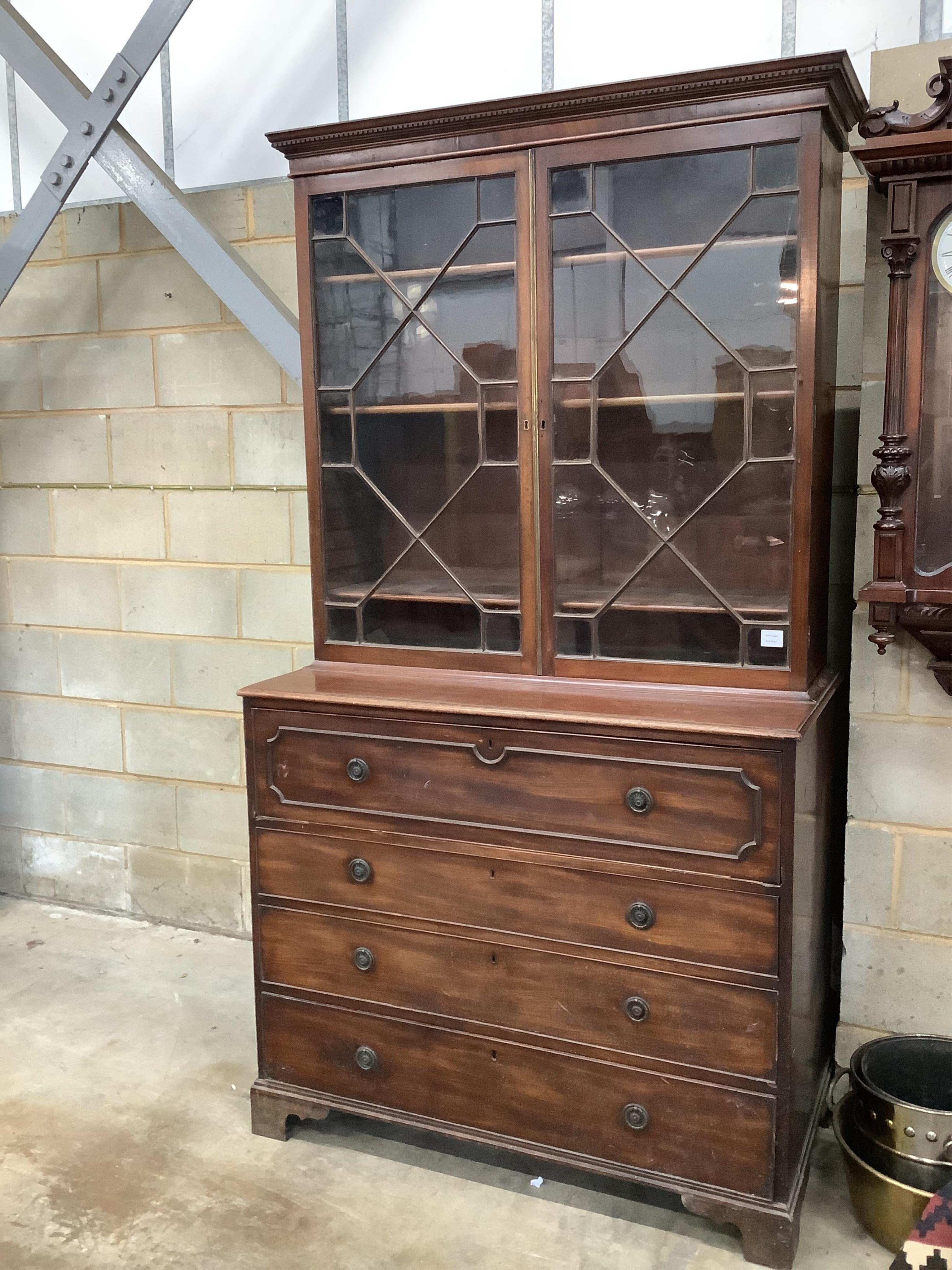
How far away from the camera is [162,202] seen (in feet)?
9.12

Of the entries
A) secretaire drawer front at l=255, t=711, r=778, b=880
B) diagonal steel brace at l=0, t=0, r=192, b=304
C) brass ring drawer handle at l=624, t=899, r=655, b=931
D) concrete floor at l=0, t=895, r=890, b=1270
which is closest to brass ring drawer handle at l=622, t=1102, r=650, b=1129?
concrete floor at l=0, t=895, r=890, b=1270

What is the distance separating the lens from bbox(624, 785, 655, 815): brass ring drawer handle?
1962mm

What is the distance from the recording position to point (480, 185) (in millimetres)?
2133

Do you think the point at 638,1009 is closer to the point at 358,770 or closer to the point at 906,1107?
the point at 906,1107

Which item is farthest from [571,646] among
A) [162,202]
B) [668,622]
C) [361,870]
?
[162,202]

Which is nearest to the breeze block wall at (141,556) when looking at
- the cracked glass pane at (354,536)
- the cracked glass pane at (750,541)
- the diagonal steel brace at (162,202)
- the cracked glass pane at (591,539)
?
the diagonal steel brace at (162,202)

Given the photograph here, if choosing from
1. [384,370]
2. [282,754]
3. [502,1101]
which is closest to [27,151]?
[384,370]

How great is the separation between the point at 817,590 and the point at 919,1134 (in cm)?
102

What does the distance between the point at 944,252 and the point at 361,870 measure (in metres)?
1.64

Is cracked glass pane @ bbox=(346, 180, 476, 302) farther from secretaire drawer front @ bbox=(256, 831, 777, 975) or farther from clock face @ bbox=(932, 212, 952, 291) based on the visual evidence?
secretaire drawer front @ bbox=(256, 831, 777, 975)

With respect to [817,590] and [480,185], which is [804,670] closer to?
[817,590]

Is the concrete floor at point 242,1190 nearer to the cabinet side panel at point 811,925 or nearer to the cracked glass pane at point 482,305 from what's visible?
the cabinet side panel at point 811,925

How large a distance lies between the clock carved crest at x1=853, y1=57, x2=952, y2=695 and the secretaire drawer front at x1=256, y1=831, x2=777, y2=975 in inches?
24.6

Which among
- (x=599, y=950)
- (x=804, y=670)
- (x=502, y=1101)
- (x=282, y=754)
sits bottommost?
(x=502, y=1101)
